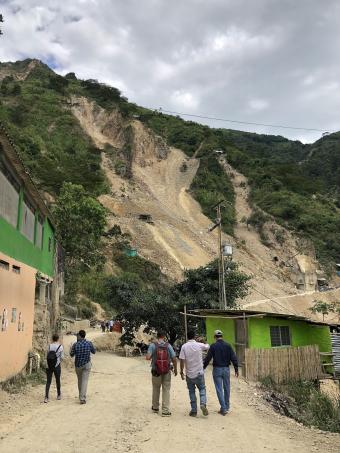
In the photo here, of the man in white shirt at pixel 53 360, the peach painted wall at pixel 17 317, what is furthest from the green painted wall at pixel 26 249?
the man in white shirt at pixel 53 360

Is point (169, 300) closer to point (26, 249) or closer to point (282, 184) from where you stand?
point (26, 249)

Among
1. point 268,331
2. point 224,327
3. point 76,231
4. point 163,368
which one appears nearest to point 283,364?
point 268,331

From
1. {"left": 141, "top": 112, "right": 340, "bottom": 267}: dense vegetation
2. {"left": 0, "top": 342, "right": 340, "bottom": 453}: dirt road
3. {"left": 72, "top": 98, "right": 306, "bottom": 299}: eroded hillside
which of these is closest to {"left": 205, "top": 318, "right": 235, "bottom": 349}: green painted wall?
{"left": 0, "top": 342, "right": 340, "bottom": 453}: dirt road

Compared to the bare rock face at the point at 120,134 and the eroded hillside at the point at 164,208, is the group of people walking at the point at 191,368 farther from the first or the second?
the bare rock face at the point at 120,134

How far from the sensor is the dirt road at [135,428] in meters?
5.68

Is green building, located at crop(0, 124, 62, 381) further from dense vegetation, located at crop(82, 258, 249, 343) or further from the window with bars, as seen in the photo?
the window with bars

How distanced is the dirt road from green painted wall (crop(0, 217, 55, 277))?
3.19 metres

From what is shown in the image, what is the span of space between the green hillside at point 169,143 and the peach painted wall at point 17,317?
35.6m

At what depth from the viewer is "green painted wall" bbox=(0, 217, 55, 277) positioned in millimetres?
9508

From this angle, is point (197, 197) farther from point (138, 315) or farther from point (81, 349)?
point (81, 349)

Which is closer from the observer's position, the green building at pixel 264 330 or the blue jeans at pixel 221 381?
the blue jeans at pixel 221 381

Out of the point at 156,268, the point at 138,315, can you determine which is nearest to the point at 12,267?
the point at 138,315

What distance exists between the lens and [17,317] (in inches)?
404

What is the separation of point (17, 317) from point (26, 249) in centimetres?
225
